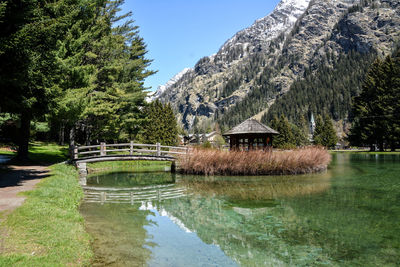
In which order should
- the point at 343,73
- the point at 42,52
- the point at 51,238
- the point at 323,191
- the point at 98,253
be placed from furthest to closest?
the point at 343,73 → the point at 323,191 → the point at 42,52 → the point at 98,253 → the point at 51,238

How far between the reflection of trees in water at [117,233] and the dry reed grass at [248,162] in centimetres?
1055

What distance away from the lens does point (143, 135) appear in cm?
4675

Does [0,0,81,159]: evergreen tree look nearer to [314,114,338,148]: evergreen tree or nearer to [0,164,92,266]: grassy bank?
[0,164,92,266]: grassy bank

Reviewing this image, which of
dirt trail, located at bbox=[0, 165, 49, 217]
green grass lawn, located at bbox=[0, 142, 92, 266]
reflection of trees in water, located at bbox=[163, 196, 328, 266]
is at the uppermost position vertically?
dirt trail, located at bbox=[0, 165, 49, 217]

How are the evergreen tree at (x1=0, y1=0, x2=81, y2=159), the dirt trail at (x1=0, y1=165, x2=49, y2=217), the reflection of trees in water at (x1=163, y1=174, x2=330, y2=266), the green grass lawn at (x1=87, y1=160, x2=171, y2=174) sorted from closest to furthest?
1. the reflection of trees in water at (x1=163, y1=174, x2=330, y2=266)
2. the dirt trail at (x1=0, y1=165, x2=49, y2=217)
3. the evergreen tree at (x1=0, y1=0, x2=81, y2=159)
4. the green grass lawn at (x1=87, y1=160, x2=171, y2=174)

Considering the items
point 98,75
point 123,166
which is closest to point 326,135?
point 123,166

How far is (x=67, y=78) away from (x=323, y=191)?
16.2m

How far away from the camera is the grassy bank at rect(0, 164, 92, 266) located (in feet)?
15.2

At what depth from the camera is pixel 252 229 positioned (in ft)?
26.6

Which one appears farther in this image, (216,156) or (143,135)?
(143,135)

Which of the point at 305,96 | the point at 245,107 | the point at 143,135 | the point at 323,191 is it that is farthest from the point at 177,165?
the point at 245,107

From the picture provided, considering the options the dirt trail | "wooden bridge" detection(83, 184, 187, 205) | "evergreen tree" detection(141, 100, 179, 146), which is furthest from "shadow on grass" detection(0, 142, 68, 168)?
"evergreen tree" detection(141, 100, 179, 146)

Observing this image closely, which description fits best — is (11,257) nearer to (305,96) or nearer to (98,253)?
(98,253)

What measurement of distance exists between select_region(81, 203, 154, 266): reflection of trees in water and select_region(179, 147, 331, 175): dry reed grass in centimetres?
1055
